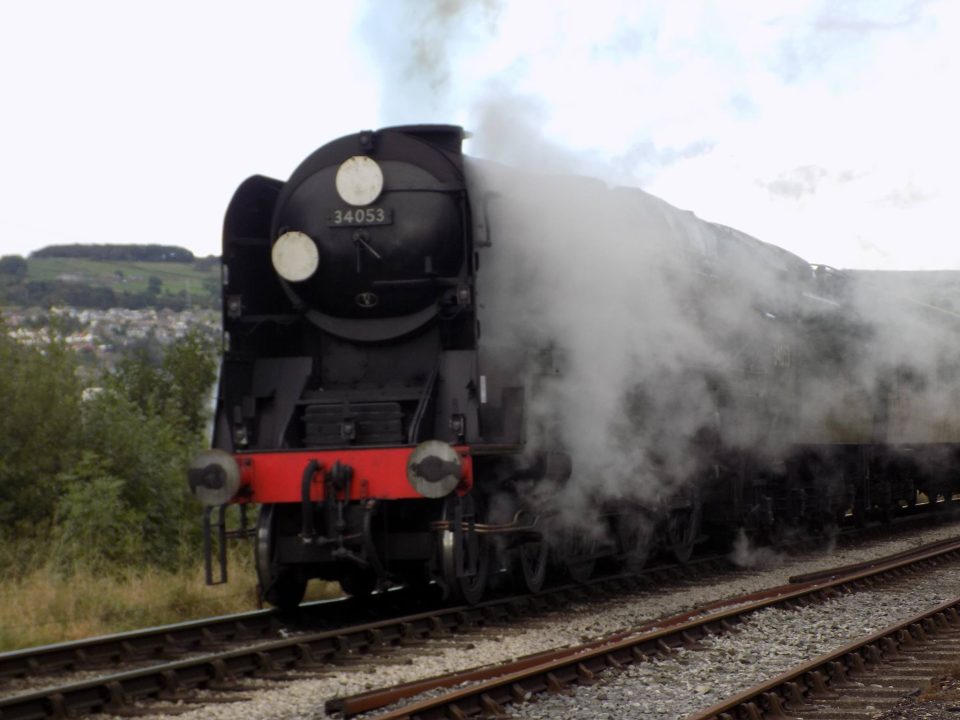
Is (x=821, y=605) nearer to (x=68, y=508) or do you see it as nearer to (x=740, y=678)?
(x=740, y=678)

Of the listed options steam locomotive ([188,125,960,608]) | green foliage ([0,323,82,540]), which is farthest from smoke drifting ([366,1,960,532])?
green foliage ([0,323,82,540])

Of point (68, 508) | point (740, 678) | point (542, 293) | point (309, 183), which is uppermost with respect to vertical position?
point (309, 183)

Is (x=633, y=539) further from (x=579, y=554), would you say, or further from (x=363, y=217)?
(x=363, y=217)

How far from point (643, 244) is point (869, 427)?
7978 mm

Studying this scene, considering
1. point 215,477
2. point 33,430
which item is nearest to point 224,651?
point 215,477

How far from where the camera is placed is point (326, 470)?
901 cm

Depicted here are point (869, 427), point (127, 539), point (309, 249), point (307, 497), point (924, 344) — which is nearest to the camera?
point (307, 497)

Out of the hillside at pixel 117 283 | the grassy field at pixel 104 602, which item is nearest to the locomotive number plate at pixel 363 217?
the grassy field at pixel 104 602

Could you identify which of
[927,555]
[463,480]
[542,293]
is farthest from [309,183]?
[927,555]

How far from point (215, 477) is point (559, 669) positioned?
10.2 ft

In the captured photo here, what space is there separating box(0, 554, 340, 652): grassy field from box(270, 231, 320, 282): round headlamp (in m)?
2.85

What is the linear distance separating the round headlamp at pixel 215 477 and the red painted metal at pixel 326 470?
0.11 m

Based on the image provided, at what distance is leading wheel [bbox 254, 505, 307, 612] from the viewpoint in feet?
30.7

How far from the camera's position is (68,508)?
13250 mm
